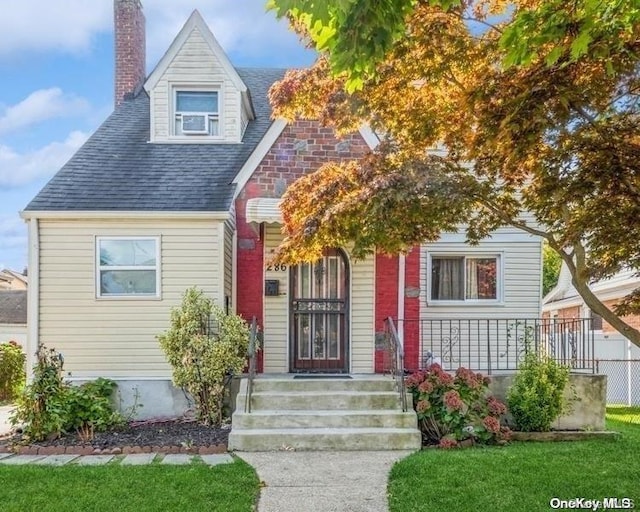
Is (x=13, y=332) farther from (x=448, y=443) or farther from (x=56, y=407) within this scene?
(x=448, y=443)

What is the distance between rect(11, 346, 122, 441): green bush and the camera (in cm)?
799

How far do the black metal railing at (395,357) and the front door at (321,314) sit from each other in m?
0.79

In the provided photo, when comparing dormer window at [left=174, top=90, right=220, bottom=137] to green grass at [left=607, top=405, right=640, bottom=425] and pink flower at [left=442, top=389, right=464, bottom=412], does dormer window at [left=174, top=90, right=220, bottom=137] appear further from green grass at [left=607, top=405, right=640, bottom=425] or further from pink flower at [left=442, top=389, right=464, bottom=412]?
green grass at [left=607, top=405, right=640, bottom=425]

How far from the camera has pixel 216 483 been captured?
5816 millimetres

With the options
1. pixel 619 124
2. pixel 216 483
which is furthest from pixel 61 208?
pixel 619 124

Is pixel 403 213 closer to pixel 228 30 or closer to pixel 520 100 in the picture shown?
pixel 520 100

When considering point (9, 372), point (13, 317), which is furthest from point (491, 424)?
point (13, 317)

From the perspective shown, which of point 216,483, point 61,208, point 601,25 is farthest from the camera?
point 61,208

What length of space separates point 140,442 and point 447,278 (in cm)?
712

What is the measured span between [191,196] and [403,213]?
4.72m

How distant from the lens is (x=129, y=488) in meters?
5.68

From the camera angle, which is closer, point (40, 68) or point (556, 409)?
point (556, 409)

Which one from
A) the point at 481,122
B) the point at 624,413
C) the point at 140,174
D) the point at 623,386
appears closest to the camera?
the point at 481,122

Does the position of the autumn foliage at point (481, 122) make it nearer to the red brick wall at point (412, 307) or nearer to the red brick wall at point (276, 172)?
the red brick wall at point (276, 172)
